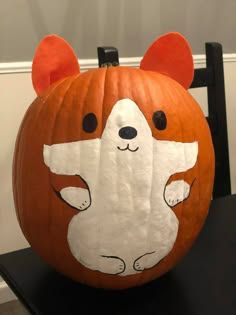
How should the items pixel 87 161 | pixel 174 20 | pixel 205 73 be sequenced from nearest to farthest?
pixel 87 161
pixel 205 73
pixel 174 20

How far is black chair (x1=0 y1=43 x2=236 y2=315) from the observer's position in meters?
0.57

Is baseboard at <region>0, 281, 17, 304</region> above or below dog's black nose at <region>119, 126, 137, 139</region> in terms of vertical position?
below

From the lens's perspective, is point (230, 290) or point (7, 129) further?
point (7, 129)

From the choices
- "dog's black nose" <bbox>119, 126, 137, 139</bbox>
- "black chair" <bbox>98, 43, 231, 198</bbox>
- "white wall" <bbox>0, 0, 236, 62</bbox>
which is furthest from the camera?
"white wall" <bbox>0, 0, 236, 62</bbox>

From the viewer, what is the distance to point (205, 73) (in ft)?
3.57

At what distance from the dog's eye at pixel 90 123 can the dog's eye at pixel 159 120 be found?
77mm

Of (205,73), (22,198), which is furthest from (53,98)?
(205,73)

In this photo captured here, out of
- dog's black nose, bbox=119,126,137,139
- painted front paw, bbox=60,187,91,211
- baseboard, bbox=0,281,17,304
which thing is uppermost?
dog's black nose, bbox=119,126,137,139

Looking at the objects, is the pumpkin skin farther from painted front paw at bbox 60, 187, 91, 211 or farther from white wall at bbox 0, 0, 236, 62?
white wall at bbox 0, 0, 236, 62

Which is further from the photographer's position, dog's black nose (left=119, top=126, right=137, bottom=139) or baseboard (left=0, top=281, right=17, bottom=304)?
baseboard (left=0, top=281, right=17, bottom=304)

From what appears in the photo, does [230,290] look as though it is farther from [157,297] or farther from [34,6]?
[34,6]

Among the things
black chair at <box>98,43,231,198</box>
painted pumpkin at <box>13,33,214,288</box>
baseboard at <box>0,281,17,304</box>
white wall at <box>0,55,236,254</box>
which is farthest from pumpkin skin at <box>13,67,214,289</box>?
baseboard at <box>0,281,17,304</box>

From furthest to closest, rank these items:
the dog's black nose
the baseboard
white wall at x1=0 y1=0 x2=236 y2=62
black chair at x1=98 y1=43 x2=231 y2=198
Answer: the baseboard
white wall at x1=0 y1=0 x2=236 y2=62
black chair at x1=98 y1=43 x2=231 y2=198
the dog's black nose

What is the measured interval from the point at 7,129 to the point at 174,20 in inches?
30.8
